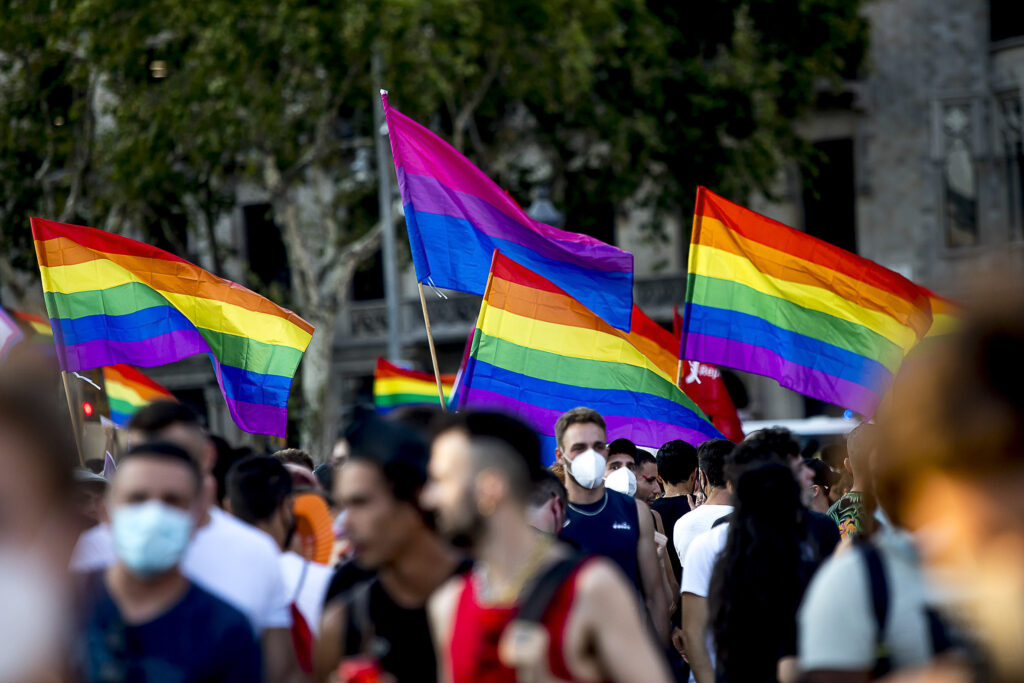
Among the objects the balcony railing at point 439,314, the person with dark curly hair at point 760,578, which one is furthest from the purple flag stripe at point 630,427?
the balcony railing at point 439,314

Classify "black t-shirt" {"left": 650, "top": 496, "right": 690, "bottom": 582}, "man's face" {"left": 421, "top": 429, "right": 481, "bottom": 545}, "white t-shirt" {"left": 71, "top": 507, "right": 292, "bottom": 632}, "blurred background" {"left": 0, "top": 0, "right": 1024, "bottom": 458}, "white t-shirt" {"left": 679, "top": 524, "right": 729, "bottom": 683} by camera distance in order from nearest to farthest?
1. "man's face" {"left": 421, "top": 429, "right": 481, "bottom": 545}
2. "white t-shirt" {"left": 71, "top": 507, "right": 292, "bottom": 632}
3. "white t-shirt" {"left": 679, "top": 524, "right": 729, "bottom": 683}
4. "black t-shirt" {"left": 650, "top": 496, "right": 690, "bottom": 582}
5. "blurred background" {"left": 0, "top": 0, "right": 1024, "bottom": 458}

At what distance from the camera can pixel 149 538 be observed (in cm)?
324

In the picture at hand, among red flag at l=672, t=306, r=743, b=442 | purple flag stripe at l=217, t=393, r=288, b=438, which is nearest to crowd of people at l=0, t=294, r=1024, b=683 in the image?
purple flag stripe at l=217, t=393, r=288, b=438

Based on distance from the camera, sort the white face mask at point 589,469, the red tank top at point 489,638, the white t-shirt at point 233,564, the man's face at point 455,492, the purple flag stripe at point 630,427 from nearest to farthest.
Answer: the red tank top at point 489,638 < the man's face at point 455,492 < the white t-shirt at point 233,564 < the white face mask at point 589,469 < the purple flag stripe at point 630,427

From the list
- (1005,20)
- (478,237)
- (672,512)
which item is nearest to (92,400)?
(478,237)

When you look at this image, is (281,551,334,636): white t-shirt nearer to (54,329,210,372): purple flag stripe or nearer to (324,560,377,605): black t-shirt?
(324,560,377,605): black t-shirt

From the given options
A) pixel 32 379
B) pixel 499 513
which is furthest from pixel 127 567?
pixel 499 513

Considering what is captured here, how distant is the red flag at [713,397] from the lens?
1050cm

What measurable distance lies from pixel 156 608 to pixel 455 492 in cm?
83

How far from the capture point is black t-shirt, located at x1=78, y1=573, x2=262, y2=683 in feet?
10.7

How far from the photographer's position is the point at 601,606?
2961 millimetres

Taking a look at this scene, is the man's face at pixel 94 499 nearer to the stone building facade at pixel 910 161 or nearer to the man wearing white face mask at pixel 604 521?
the man wearing white face mask at pixel 604 521

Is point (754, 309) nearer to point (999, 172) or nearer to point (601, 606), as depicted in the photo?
point (601, 606)

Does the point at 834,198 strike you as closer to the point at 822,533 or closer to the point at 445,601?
the point at 822,533
